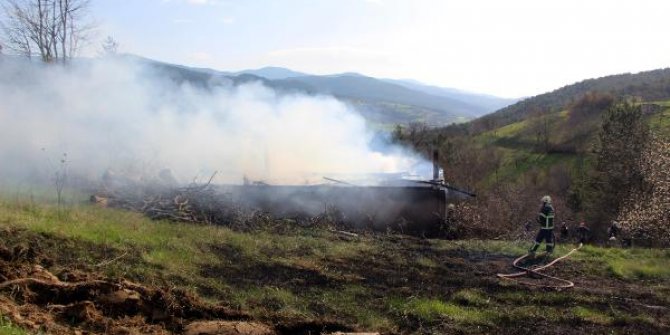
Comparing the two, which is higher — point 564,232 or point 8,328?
point 8,328

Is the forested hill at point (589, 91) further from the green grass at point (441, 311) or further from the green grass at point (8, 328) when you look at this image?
the green grass at point (8, 328)

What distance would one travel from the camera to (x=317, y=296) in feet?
28.3

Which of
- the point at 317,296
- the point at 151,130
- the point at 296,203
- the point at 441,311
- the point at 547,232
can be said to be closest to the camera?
the point at 441,311

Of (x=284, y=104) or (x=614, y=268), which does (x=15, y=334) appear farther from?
(x=284, y=104)

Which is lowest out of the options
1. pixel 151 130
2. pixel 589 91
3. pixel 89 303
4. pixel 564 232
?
pixel 564 232

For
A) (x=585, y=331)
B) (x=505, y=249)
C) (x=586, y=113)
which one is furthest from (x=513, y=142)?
(x=585, y=331)

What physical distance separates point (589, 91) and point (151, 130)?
85129 mm

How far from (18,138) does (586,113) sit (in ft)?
236

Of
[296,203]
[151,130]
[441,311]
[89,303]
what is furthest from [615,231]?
[89,303]

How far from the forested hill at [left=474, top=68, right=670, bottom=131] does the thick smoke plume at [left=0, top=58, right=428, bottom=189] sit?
66.1 meters

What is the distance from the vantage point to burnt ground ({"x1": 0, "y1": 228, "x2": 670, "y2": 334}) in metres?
6.43

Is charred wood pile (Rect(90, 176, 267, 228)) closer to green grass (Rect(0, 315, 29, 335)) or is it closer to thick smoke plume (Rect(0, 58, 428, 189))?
thick smoke plume (Rect(0, 58, 428, 189))

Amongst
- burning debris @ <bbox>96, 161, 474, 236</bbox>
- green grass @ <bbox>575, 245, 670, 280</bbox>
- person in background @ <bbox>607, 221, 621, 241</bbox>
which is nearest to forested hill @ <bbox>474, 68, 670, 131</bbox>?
person in background @ <bbox>607, 221, 621, 241</bbox>

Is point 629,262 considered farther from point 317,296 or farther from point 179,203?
point 179,203
